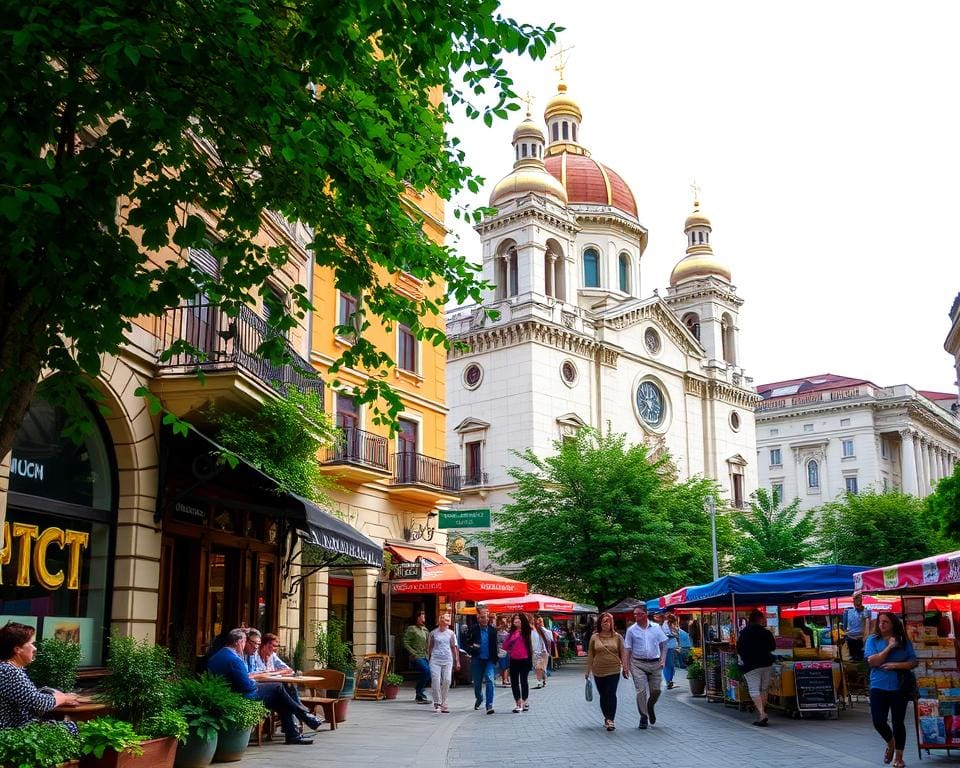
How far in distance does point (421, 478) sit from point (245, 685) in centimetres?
1566

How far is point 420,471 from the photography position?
91.4 feet

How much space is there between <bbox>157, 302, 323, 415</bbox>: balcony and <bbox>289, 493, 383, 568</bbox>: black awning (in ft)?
5.66

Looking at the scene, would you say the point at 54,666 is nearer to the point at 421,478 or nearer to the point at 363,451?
the point at 363,451

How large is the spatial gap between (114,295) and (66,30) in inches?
78.0

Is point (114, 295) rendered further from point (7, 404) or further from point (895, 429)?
point (895, 429)

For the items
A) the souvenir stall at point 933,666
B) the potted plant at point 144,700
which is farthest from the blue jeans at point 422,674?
the potted plant at point 144,700

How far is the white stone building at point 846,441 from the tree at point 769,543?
30.4 meters

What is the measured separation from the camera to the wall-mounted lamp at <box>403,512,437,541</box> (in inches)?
1107

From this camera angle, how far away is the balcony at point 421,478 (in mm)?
27078

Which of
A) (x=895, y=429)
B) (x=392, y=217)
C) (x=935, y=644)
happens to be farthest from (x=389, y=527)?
(x=895, y=429)

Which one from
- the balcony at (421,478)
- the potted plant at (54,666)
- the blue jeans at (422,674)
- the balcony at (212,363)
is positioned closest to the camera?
the potted plant at (54,666)

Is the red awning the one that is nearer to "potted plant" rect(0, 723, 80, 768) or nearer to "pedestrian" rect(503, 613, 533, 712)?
"pedestrian" rect(503, 613, 533, 712)

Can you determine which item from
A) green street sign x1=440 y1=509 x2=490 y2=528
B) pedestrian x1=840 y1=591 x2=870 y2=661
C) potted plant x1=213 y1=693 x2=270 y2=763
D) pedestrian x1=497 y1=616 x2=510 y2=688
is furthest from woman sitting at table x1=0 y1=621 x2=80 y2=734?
pedestrian x1=840 y1=591 x2=870 y2=661

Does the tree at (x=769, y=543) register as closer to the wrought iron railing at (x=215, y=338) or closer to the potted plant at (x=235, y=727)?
the wrought iron railing at (x=215, y=338)
